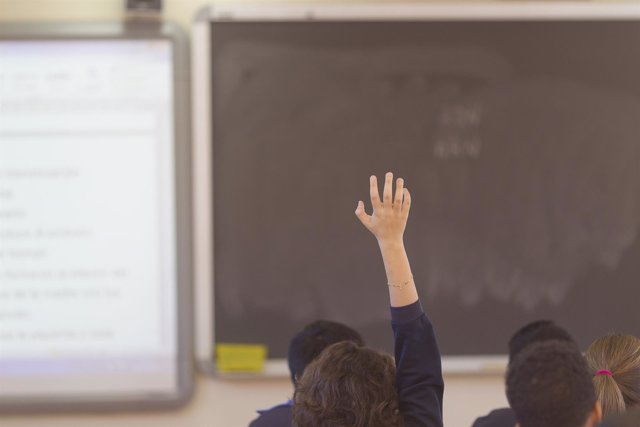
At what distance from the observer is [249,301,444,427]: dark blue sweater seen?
1.69 meters

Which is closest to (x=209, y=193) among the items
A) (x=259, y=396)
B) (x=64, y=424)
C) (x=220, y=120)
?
(x=220, y=120)

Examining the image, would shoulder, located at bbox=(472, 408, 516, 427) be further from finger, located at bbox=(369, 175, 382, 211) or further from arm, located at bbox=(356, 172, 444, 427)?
finger, located at bbox=(369, 175, 382, 211)

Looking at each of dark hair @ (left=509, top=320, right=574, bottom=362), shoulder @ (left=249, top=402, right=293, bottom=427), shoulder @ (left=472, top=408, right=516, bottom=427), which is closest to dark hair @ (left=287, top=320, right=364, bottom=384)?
shoulder @ (left=249, top=402, right=293, bottom=427)

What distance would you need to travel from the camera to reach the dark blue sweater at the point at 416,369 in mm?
1690

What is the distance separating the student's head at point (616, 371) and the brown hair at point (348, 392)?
468mm

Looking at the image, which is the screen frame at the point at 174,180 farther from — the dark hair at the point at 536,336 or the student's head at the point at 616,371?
the student's head at the point at 616,371

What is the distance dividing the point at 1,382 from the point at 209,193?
107 centimetres

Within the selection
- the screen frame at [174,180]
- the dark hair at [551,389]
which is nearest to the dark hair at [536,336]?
the dark hair at [551,389]

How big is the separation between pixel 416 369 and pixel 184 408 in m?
1.93

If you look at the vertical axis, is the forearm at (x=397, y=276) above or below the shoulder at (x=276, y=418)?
above

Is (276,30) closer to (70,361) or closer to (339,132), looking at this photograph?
(339,132)

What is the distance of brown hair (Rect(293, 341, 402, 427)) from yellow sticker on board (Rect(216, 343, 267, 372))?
170 centimetres

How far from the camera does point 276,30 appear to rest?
343 centimetres

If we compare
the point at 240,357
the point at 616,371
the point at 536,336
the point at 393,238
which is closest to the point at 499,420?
the point at 616,371
